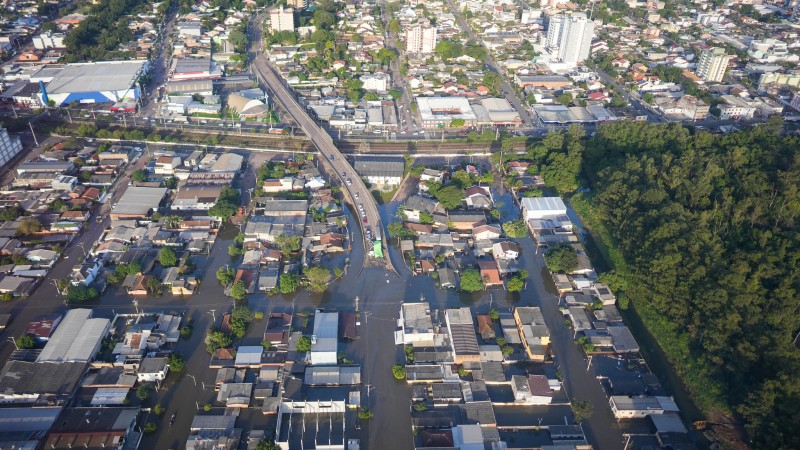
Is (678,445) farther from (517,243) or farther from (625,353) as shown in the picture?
(517,243)

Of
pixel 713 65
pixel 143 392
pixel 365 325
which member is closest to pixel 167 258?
pixel 143 392

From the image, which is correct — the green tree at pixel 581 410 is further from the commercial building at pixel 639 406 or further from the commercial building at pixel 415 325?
the commercial building at pixel 415 325

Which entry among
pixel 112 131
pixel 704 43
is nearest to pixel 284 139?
pixel 112 131

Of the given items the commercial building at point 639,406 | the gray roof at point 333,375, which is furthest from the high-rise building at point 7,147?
the commercial building at point 639,406

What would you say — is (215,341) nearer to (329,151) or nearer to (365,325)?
(365,325)

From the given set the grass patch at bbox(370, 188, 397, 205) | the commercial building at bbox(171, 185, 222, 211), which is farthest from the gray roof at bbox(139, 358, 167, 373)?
the grass patch at bbox(370, 188, 397, 205)
